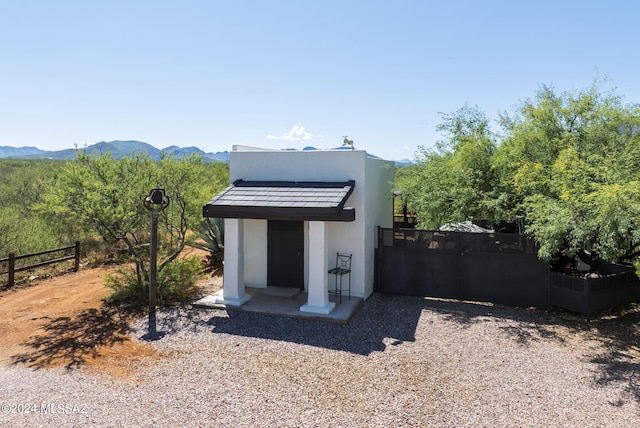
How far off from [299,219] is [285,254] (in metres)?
2.16

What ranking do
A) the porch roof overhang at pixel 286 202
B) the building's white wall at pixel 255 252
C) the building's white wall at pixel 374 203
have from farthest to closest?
the building's white wall at pixel 255 252 → the building's white wall at pixel 374 203 → the porch roof overhang at pixel 286 202

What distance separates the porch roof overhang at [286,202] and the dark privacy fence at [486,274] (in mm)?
2152

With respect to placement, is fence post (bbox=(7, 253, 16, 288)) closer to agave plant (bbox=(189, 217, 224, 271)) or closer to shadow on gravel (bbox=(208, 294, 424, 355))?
agave plant (bbox=(189, 217, 224, 271))

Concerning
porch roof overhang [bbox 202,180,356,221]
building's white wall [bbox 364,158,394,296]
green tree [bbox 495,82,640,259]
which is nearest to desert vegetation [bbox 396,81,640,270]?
green tree [bbox 495,82,640,259]

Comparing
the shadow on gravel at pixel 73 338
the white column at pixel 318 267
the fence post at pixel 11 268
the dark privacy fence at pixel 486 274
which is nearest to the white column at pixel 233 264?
the white column at pixel 318 267

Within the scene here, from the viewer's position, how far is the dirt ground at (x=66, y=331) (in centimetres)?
682

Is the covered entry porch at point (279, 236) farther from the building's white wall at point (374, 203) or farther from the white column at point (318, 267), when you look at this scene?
the building's white wall at point (374, 203)

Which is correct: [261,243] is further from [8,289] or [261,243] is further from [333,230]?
[8,289]

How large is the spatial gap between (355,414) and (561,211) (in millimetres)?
5813

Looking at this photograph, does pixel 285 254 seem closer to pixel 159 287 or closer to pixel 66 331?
pixel 159 287

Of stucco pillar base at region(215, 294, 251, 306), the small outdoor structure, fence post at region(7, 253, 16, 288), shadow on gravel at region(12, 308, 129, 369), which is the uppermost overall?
the small outdoor structure

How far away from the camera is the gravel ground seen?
5059mm

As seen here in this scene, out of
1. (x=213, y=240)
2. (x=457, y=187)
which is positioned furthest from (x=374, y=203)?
(x=213, y=240)

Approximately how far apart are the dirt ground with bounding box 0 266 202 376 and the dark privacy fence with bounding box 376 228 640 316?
642 cm
